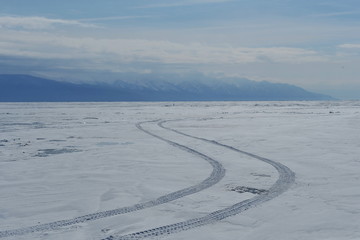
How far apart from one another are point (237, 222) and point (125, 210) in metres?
2.65

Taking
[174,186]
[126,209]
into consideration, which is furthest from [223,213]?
[174,186]

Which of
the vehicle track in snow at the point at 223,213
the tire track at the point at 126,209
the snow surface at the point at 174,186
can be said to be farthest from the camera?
the snow surface at the point at 174,186

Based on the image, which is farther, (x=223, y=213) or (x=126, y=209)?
(x=126, y=209)

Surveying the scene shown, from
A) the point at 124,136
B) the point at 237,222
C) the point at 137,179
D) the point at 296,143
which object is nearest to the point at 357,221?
the point at 237,222

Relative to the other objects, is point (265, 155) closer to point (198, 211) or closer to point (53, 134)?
point (198, 211)

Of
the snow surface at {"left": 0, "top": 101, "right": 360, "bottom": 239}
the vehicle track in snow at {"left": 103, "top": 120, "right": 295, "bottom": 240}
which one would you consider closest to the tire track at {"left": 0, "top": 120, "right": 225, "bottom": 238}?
the snow surface at {"left": 0, "top": 101, "right": 360, "bottom": 239}

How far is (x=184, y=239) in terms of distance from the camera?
8117mm

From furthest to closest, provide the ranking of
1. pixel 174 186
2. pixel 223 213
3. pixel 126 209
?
1. pixel 174 186
2. pixel 126 209
3. pixel 223 213

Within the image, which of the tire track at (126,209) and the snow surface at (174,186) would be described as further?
the snow surface at (174,186)

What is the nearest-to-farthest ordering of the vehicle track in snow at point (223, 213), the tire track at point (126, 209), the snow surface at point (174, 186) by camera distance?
1. the vehicle track in snow at point (223, 213)
2. the tire track at point (126, 209)
3. the snow surface at point (174, 186)

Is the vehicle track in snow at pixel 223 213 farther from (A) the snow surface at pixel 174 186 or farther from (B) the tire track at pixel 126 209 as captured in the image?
(B) the tire track at pixel 126 209

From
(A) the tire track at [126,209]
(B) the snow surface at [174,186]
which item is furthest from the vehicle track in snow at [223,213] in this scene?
(A) the tire track at [126,209]

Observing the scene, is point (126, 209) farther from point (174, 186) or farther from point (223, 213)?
point (174, 186)

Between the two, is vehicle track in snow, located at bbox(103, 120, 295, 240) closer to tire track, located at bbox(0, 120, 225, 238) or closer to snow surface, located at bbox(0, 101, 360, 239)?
snow surface, located at bbox(0, 101, 360, 239)
